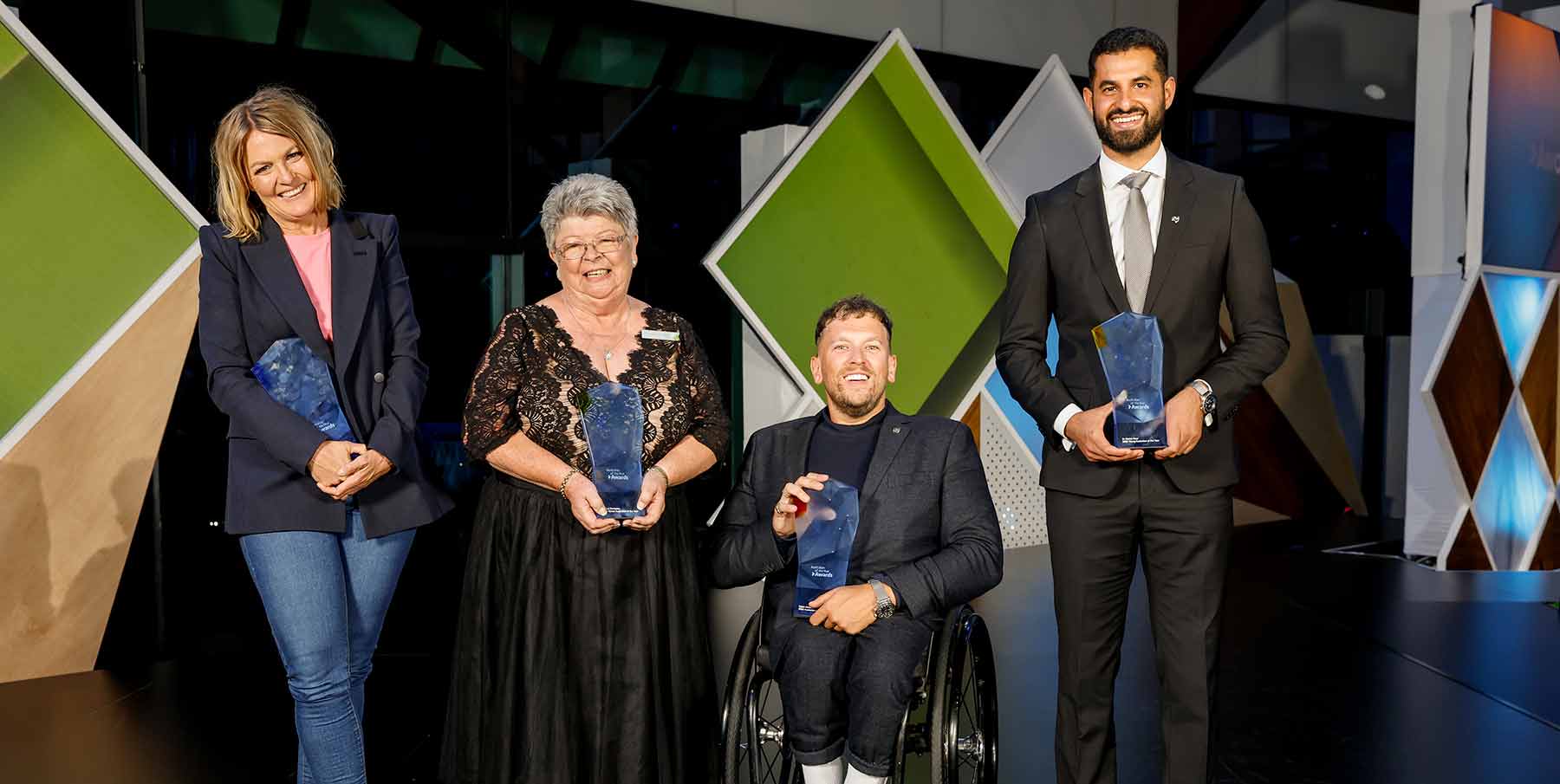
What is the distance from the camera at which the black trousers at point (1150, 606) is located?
2.25 m

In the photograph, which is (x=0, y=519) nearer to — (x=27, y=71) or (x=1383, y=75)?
(x=27, y=71)

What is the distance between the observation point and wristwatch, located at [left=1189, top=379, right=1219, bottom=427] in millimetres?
2189

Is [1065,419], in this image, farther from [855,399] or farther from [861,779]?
[861,779]

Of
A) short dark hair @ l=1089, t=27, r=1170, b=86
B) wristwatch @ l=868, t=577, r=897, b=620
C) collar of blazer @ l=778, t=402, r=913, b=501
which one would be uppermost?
short dark hair @ l=1089, t=27, r=1170, b=86

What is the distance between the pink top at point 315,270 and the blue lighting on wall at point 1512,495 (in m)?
5.03

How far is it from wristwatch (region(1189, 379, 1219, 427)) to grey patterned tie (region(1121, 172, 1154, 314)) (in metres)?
0.17

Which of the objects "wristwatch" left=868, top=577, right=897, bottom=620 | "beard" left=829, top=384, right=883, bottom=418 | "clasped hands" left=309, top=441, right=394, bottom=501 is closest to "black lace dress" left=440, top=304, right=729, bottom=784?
"clasped hands" left=309, top=441, right=394, bottom=501

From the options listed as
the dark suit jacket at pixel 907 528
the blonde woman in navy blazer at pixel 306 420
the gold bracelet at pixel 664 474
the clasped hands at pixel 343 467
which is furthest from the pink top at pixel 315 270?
the dark suit jacket at pixel 907 528

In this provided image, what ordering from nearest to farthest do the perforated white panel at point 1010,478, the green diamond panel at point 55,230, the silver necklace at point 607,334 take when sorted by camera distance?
the silver necklace at point 607,334, the green diamond panel at point 55,230, the perforated white panel at point 1010,478

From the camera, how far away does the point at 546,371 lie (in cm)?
241

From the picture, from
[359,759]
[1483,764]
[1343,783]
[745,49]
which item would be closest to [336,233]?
[359,759]

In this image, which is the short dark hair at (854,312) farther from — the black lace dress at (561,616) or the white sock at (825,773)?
the white sock at (825,773)

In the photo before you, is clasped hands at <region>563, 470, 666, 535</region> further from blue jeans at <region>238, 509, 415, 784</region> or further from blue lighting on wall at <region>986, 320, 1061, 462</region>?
blue lighting on wall at <region>986, 320, 1061, 462</region>

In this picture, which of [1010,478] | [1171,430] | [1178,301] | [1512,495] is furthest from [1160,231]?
[1512,495]
